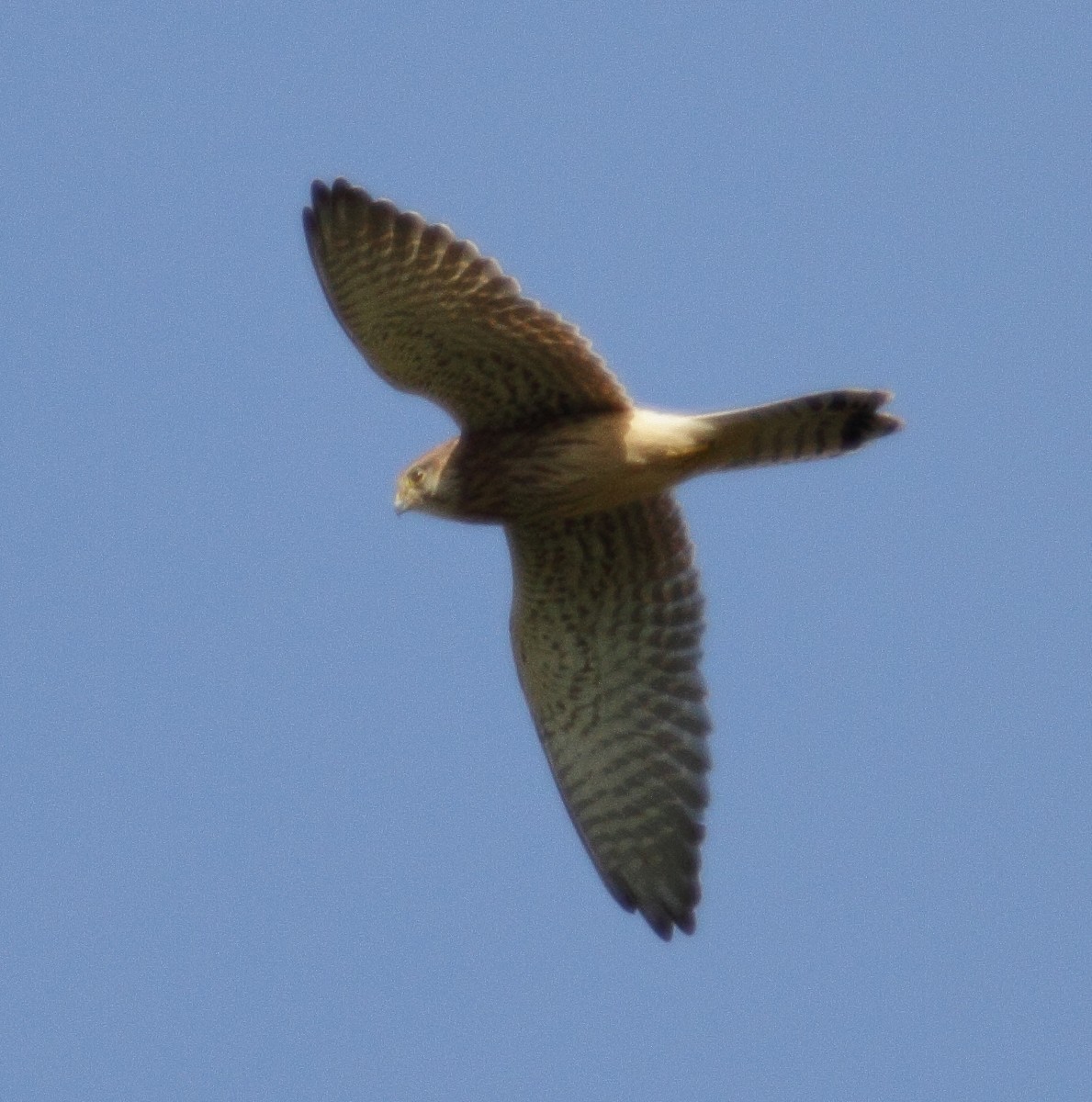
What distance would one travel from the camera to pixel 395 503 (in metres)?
9.84

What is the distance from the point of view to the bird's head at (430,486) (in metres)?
9.76

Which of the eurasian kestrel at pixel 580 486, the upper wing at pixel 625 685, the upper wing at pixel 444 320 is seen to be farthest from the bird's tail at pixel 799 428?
the upper wing at pixel 625 685

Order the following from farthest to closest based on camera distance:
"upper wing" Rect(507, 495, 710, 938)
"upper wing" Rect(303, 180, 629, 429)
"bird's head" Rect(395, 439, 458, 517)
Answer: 1. "upper wing" Rect(507, 495, 710, 938)
2. "bird's head" Rect(395, 439, 458, 517)
3. "upper wing" Rect(303, 180, 629, 429)

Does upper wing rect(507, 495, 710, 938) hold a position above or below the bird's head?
below

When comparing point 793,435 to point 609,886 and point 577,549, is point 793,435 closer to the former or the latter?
point 577,549

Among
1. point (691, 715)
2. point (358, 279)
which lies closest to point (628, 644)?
point (691, 715)

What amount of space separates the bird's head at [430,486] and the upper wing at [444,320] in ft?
0.75

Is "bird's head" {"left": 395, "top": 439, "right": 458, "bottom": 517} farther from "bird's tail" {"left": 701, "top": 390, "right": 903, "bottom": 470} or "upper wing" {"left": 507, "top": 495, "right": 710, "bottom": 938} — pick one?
"bird's tail" {"left": 701, "top": 390, "right": 903, "bottom": 470}

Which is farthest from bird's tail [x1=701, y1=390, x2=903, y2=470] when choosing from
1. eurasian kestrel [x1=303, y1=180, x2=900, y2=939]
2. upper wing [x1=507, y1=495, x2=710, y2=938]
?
upper wing [x1=507, y1=495, x2=710, y2=938]

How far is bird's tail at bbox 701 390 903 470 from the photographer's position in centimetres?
927

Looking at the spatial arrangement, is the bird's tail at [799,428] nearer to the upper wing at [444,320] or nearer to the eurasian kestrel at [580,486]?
the eurasian kestrel at [580,486]

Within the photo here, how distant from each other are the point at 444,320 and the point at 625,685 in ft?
6.47

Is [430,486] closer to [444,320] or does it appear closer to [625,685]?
[444,320]

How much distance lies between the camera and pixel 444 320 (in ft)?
30.6
